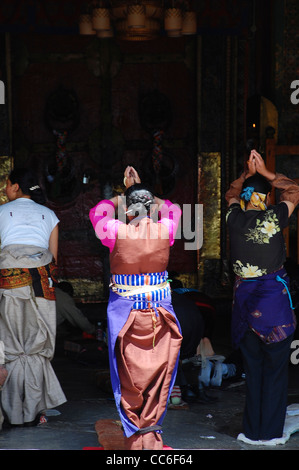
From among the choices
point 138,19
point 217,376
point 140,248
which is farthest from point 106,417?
point 138,19

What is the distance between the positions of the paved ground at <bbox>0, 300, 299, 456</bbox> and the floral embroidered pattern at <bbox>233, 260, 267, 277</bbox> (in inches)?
40.7

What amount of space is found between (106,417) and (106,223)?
60.4 inches

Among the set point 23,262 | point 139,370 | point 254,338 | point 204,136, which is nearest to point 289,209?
point 254,338

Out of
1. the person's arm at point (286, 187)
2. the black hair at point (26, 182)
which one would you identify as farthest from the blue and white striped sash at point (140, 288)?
the black hair at point (26, 182)

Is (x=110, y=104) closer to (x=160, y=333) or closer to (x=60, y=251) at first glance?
(x=60, y=251)

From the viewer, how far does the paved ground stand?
518cm

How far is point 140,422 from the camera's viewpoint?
481 centimetres

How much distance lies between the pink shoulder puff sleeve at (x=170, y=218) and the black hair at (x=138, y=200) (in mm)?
148

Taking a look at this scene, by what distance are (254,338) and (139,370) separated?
32.3 inches

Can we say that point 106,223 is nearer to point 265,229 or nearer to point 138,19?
point 265,229

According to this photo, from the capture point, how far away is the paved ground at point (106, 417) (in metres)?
5.18

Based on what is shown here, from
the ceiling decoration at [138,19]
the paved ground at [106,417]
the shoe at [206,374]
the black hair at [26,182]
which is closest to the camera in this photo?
the paved ground at [106,417]

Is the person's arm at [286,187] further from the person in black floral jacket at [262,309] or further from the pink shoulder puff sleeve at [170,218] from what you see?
the pink shoulder puff sleeve at [170,218]

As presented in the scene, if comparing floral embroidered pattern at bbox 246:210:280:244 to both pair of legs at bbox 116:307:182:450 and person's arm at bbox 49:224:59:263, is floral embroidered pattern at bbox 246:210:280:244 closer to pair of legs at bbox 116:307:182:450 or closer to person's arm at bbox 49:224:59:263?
pair of legs at bbox 116:307:182:450
